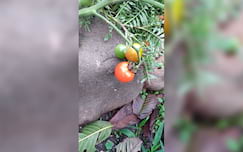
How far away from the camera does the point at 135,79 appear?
1170mm

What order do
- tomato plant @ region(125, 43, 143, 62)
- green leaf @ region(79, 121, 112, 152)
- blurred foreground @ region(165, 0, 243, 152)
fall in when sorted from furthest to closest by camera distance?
green leaf @ region(79, 121, 112, 152) < tomato plant @ region(125, 43, 143, 62) < blurred foreground @ region(165, 0, 243, 152)

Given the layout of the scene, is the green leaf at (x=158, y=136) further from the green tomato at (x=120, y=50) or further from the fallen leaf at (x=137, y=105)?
the green tomato at (x=120, y=50)

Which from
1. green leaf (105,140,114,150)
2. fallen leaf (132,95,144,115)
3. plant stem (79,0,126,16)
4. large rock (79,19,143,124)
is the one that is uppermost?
plant stem (79,0,126,16)

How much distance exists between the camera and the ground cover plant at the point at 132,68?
103 cm

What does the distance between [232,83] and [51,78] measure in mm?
207

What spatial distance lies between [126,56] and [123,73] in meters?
0.06

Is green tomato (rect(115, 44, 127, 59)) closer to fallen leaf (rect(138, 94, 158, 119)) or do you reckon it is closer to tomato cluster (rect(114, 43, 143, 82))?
tomato cluster (rect(114, 43, 143, 82))

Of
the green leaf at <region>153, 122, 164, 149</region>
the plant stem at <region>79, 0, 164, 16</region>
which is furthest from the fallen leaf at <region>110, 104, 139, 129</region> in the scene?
the plant stem at <region>79, 0, 164, 16</region>

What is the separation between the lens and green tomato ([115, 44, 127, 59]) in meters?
1.03

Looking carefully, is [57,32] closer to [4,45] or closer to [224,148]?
[4,45]

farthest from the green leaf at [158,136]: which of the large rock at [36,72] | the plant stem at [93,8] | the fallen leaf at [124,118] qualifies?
the large rock at [36,72]

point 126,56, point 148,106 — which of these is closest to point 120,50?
point 126,56

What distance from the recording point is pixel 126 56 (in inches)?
40.4

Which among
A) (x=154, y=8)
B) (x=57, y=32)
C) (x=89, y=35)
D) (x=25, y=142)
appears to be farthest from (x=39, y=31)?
(x=154, y=8)
